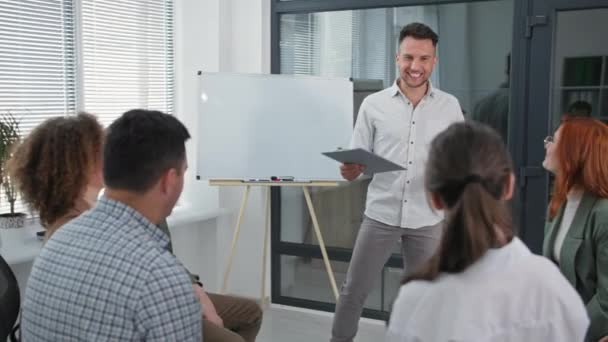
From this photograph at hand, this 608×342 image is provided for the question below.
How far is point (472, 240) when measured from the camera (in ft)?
4.23

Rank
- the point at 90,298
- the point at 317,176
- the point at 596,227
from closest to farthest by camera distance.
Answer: the point at 90,298, the point at 596,227, the point at 317,176

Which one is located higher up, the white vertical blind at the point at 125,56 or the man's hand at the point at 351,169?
the white vertical blind at the point at 125,56

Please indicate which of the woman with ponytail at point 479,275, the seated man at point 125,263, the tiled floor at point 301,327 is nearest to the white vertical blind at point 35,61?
the tiled floor at point 301,327

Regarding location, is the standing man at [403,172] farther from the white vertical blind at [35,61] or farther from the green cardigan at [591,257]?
the white vertical blind at [35,61]

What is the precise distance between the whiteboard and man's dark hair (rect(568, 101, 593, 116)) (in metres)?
1.27

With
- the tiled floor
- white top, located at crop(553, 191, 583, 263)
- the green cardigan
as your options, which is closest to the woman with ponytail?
the green cardigan

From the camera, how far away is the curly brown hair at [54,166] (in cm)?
204

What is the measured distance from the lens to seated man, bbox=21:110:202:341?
1.37 m

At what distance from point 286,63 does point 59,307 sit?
3085 millimetres

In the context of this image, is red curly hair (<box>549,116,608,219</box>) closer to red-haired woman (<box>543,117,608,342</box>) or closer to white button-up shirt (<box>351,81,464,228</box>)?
red-haired woman (<box>543,117,608,342</box>)

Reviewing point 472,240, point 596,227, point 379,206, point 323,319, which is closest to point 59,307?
point 472,240

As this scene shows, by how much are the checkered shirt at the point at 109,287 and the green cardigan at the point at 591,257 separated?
4.66ft

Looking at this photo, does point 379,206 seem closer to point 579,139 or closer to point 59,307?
point 579,139

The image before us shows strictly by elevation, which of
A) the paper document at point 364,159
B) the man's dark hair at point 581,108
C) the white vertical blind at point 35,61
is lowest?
the paper document at point 364,159
